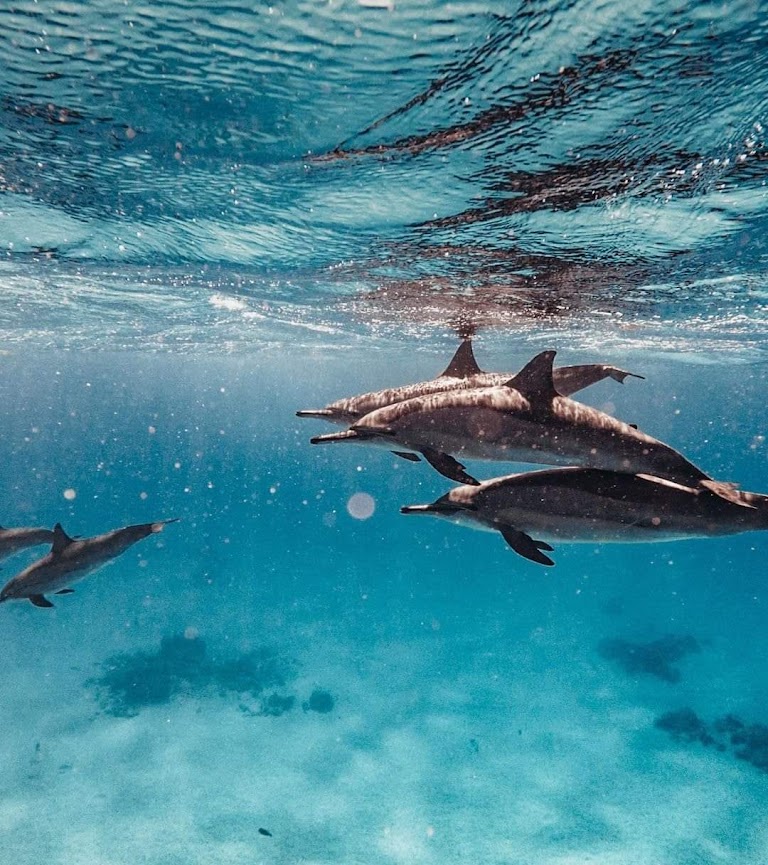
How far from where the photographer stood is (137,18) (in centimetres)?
465

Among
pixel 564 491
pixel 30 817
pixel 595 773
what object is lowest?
pixel 595 773

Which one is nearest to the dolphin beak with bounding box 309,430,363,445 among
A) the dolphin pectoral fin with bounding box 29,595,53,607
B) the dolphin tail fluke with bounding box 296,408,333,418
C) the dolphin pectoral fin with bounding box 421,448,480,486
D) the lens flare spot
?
the dolphin tail fluke with bounding box 296,408,333,418

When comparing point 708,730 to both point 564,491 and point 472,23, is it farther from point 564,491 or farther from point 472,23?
point 472,23

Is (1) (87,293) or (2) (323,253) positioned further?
(1) (87,293)

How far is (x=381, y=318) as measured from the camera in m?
21.8

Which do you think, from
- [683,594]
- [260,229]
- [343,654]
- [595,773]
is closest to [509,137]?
[260,229]

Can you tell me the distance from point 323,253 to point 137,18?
807cm

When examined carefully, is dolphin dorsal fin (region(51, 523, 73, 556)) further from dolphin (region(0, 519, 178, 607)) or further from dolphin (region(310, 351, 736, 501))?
dolphin (region(310, 351, 736, 501))

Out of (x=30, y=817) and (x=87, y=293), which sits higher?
(x=87, y=293)

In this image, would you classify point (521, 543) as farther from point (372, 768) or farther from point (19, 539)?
point (372, 768)

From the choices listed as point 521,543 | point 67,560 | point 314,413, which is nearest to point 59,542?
point 67,560

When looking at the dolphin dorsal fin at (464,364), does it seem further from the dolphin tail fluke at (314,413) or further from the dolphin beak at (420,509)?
the dolphin beak at (420,509)

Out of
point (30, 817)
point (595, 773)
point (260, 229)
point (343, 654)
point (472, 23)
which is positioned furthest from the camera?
point (343, 654)

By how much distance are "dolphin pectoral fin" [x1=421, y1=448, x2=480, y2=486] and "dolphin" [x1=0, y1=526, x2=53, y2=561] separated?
8335 mm
